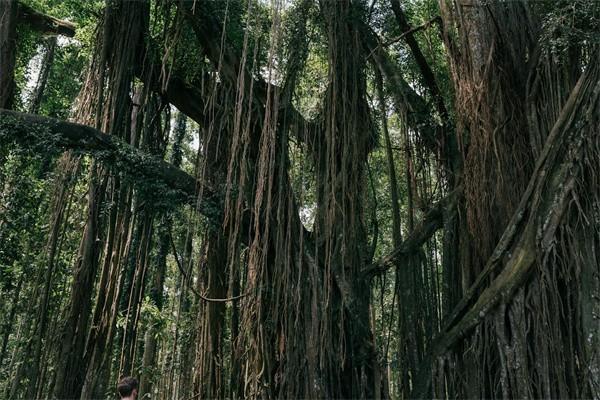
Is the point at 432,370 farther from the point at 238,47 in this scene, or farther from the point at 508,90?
the point at 238,47

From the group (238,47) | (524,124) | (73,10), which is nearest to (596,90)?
(524,124)

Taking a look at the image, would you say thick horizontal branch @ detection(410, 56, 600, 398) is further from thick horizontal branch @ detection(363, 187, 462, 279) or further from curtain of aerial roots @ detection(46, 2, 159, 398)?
curtain of aerial roots @ detection(46, 2, 159, 398)

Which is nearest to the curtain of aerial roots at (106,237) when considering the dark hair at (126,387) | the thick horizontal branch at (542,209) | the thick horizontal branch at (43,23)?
the dark hair at (126,387)

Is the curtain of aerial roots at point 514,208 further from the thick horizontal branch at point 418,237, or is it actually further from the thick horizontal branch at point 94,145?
the thick horizontal branch at point 94,145

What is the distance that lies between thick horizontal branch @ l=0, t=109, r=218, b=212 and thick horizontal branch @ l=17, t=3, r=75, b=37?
Answer: 2.80 m

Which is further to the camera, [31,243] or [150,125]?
[31,243]

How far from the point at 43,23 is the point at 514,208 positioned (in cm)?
523

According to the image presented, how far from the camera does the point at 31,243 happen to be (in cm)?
570

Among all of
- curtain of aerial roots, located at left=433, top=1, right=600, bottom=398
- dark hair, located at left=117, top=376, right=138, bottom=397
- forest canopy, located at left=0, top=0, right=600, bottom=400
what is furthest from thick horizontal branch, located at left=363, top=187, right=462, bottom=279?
dark hair, located at left=117, top=376, right=138, bottom=397

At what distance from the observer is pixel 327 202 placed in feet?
13.5

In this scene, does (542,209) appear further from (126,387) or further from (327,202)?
(126,387)

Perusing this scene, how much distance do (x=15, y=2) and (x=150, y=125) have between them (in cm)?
181

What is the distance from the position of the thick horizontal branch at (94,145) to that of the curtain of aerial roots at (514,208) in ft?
6.33

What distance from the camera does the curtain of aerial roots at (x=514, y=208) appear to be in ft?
11.1
